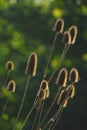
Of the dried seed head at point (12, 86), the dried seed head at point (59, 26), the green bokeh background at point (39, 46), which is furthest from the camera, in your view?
the green bokeh background at point (39, 46)

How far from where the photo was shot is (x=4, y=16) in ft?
23.9

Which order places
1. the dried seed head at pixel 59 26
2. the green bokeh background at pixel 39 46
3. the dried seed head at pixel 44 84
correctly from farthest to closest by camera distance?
the green bokeh background at pixel 39 46 → the dried seed head at pixel 59 26 → the dried seed head at pixel 44 84

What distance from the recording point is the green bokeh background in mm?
6555

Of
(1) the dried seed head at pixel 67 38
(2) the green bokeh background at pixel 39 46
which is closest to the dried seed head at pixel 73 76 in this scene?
(1) the dried seed head at pixel 67 38

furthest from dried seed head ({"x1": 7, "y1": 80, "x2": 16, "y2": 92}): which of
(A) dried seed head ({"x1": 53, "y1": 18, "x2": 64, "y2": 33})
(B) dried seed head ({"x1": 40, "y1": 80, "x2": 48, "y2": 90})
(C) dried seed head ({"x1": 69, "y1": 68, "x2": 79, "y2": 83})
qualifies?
(A) dried seed head ({"x1": 53, "y1": 18, "x2": 64, "y2": 33})

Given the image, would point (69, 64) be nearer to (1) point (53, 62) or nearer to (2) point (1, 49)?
(1) point (53, 62)

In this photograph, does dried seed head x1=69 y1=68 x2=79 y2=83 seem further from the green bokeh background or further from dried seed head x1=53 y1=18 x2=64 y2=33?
the green bokeh background

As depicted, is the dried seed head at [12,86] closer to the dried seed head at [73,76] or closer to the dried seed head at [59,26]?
the dried seed head at [73,76]

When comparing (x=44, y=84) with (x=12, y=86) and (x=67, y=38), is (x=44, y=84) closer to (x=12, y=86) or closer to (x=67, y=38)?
(x=12, y=86)

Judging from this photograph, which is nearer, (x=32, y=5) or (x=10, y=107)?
(x=10, y=107)

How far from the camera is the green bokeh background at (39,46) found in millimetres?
6555

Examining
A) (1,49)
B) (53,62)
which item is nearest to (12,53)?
(1,49)

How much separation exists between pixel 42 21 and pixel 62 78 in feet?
12.8

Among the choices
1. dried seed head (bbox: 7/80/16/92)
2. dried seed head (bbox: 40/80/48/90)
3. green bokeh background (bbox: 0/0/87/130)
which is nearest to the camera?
dried seed head (bbox: 40/80/48/90)
